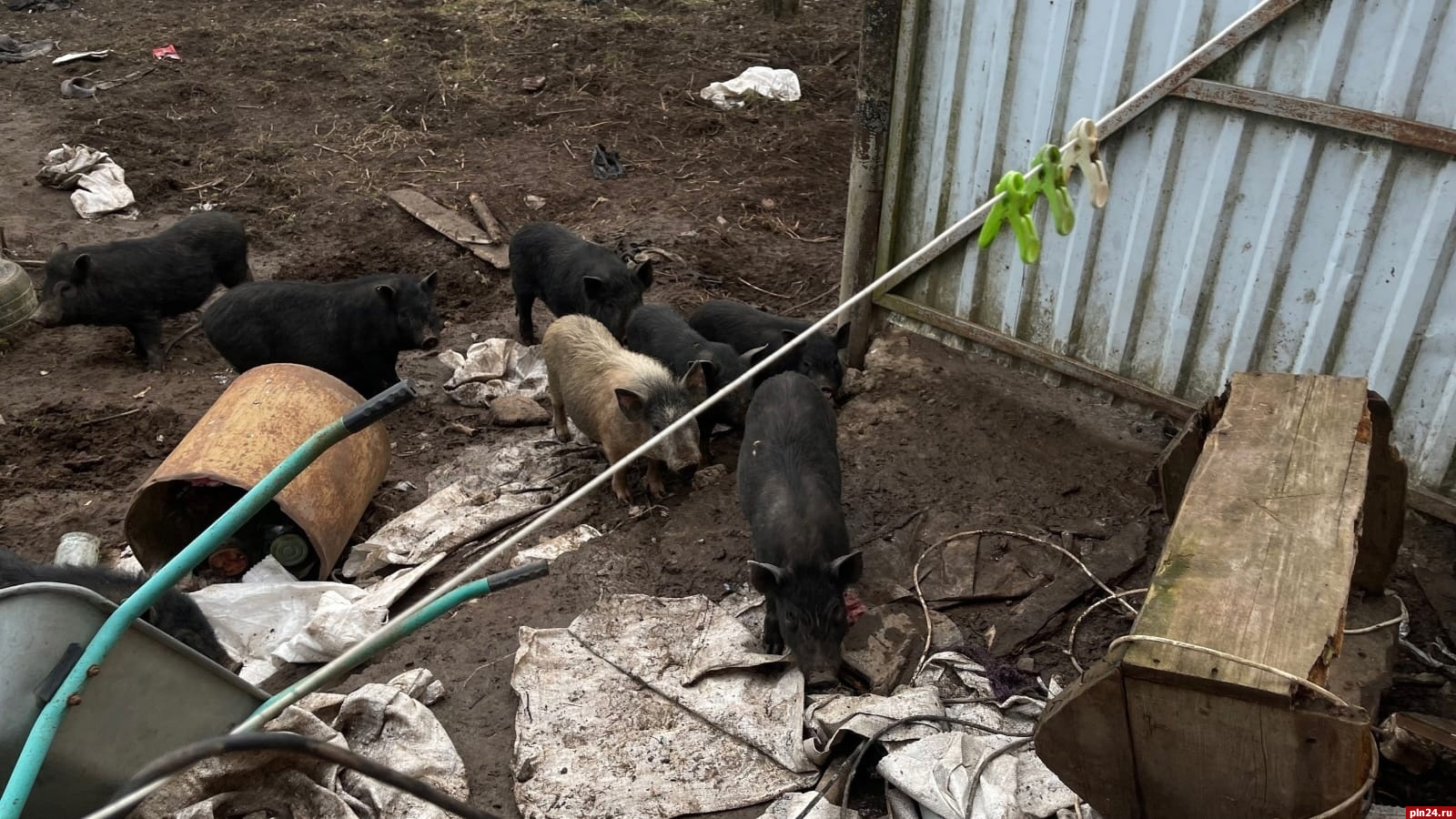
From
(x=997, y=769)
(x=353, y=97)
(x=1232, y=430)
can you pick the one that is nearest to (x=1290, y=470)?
(x=1232, y=430)

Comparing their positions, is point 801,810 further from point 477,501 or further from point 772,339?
point 772,339

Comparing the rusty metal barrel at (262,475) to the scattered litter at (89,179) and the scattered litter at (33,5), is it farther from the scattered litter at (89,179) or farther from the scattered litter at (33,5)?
the scattered litter at (33,5)

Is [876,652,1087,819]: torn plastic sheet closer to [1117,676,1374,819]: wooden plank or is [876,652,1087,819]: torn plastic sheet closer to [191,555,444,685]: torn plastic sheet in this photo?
[1117,676,1374,819]: wooden plank

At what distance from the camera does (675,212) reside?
33.0 ft

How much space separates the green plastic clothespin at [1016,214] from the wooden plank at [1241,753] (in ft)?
4.00

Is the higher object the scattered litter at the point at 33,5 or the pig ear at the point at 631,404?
the scattered litter at the point at 33,5

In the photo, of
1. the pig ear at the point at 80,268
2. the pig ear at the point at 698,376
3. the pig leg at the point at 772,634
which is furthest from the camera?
the pig ear at the point at 80,268

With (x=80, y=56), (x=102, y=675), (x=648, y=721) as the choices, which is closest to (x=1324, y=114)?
(x=648, y=721)

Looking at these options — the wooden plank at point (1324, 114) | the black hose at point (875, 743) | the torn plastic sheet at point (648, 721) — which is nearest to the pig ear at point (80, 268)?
the torn plastic sheet at point (648, 721)

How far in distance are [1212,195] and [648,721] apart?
4.06m

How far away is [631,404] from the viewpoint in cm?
639

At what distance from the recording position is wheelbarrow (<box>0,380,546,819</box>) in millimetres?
2738

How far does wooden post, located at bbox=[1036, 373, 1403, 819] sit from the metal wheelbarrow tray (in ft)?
9.02

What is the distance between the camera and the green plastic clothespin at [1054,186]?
203cm
